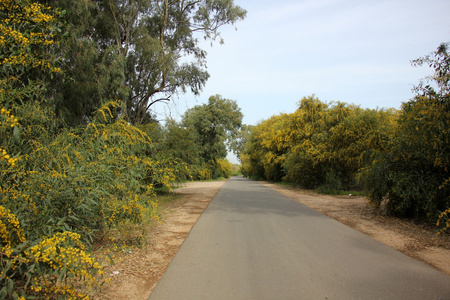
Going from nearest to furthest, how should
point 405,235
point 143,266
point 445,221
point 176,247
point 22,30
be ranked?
point 22,30 → point 143,266 → point 176,247 → point 405,235 → point 445,221

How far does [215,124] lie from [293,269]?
43.5m

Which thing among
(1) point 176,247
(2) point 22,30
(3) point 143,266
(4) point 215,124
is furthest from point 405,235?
(4) point 215,124

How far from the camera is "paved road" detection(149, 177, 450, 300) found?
372cm

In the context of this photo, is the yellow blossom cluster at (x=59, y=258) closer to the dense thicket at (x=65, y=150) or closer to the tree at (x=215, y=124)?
the dense thicket at (x=65, y=150)

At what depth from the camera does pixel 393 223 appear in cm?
873

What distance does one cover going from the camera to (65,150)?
464 cm

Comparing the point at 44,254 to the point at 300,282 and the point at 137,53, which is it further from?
the point at 137,53

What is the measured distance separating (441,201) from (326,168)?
13.0 metres

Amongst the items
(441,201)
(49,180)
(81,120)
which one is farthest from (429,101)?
(81,120)

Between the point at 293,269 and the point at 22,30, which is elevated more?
the point at 22,30

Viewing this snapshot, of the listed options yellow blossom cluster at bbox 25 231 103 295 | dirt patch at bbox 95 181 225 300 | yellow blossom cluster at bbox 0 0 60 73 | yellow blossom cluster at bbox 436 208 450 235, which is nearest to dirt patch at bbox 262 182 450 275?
yellow blossom cluster at bbox 436 208 450 235

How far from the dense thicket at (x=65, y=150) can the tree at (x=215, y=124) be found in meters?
31.3

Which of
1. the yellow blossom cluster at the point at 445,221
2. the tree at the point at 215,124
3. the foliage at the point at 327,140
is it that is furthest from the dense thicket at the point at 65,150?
the tree at the point at 215,124

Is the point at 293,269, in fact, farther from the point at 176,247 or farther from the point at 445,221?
the point at 445,221
